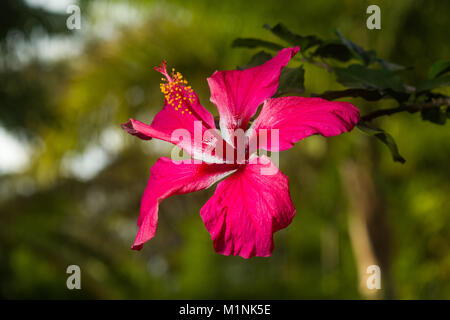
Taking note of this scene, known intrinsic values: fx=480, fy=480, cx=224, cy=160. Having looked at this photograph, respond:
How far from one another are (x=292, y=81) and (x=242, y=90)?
6 cm

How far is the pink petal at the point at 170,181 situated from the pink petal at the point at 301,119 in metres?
0.03

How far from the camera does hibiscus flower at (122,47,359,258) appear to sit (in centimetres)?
25

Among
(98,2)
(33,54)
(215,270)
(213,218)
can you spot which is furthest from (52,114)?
(213,218)

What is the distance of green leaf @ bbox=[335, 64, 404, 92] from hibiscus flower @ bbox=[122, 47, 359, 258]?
10cm

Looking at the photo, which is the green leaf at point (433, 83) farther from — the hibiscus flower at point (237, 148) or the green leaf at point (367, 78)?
the hibiscus flower at point (237, 148)

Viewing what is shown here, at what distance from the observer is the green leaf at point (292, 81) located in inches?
12.8

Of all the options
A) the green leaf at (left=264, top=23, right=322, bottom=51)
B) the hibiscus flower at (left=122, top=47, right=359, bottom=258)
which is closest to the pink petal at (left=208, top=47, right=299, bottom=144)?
the hibiscus flower at (left=122, top=47, right=359, bottom=258)

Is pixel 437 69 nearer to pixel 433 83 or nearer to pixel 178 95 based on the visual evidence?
pixel 433 83

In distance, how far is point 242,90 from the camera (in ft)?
0.93

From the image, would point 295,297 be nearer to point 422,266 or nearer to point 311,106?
point 422,266

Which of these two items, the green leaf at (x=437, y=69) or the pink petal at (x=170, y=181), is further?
the green leaf at (x=437, y=69)

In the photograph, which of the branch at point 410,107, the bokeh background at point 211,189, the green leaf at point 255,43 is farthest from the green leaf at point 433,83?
the bokeh background at point 211,189

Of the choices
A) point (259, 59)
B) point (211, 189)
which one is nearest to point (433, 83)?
point (259, 59)

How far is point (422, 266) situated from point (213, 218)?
3.73 metres
